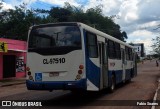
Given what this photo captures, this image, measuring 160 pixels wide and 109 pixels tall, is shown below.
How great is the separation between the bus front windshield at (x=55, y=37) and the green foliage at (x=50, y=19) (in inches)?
1904

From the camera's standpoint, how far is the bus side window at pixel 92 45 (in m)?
14.6

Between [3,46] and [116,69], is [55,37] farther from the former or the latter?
[3,46]

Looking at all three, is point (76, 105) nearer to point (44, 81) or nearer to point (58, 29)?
point (44, 81)

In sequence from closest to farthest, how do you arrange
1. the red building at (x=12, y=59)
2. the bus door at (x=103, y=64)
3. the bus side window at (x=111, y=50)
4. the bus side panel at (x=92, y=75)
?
the bus side panel at (x=92, y=75), the bus door at (x=103, y=64), the bus side window at (x=111, y=50), the red building at (x=12, y=59)

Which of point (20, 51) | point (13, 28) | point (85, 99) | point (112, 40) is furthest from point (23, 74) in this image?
point (13, 28)

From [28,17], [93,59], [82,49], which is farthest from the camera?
[28,17]

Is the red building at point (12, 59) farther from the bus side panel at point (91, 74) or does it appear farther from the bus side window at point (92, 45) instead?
the bus side panel at point (91, 74)

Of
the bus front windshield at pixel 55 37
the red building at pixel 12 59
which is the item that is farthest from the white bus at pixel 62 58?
the red building at pixel 12 59

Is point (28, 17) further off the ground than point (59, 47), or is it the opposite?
point (28, 17)

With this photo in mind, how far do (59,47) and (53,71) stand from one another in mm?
916

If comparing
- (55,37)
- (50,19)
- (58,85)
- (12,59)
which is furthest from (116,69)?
(50,19)

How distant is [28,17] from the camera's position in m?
65.3

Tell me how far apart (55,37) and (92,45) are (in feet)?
5.44

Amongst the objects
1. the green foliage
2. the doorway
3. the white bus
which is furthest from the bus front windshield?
the green foliage
